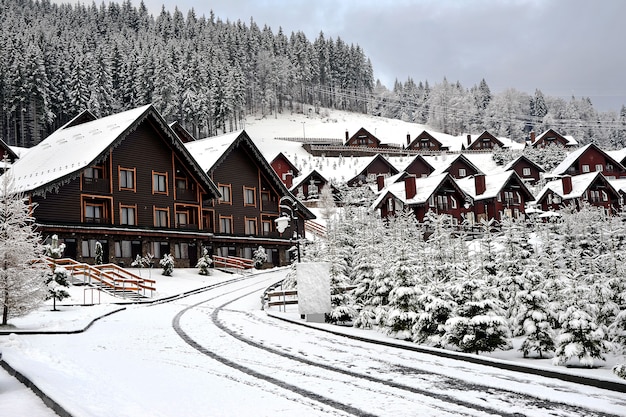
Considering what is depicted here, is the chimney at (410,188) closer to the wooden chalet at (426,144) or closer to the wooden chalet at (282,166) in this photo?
the wooden chalet at (282,166)

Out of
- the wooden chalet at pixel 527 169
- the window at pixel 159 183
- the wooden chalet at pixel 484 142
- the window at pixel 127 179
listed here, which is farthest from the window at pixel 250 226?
the wooden chalet at pixel 484 142

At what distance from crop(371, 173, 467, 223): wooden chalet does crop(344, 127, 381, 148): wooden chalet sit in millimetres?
51023

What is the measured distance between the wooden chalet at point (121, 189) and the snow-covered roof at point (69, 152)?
8cm

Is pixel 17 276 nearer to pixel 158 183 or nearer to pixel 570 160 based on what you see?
pixel 158 183

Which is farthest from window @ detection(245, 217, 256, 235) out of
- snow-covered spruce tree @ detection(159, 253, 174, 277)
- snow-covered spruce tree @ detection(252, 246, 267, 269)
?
snow-covered spruce tree @ detection(159, 253, 174, 277)

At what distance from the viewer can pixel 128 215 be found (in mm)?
46188

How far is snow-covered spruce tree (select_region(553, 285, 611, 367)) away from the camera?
12.6 m

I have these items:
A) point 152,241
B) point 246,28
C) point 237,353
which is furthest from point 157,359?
point 246,28

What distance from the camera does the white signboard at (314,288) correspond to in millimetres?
21094

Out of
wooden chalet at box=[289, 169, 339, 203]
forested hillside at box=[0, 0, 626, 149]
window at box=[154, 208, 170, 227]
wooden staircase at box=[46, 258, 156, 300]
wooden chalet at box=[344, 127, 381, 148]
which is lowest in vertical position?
wooden staircase at box=[46, 258, 156, 300]

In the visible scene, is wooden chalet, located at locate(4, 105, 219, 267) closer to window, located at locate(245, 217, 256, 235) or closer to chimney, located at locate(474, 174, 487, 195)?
window, located at locate(245, 217, 256, 235)

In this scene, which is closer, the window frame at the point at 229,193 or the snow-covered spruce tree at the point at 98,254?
the snow-covered spruce tree at the point at 98,254

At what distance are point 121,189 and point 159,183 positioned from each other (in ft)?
12.9

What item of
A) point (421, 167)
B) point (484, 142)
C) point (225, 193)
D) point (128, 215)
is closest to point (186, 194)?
point (225, 193)
